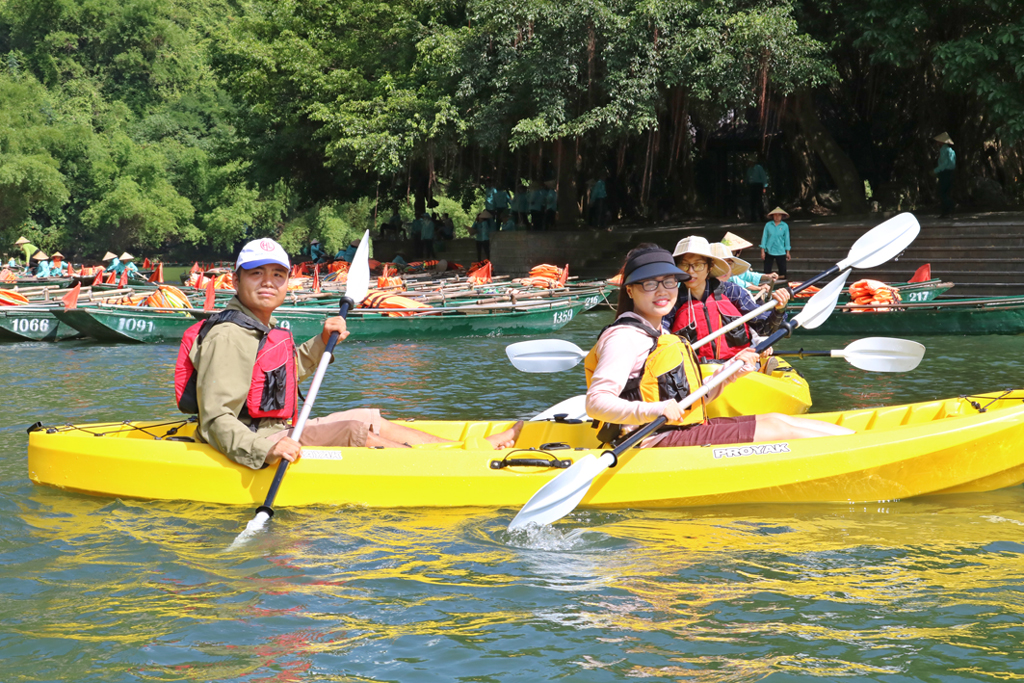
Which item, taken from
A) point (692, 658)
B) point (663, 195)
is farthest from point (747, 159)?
point (692, 658)

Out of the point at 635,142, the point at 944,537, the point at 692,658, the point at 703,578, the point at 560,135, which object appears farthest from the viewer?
the point at 635,142

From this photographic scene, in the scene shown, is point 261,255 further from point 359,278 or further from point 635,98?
point 635,98

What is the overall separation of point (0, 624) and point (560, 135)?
1511 centimetres

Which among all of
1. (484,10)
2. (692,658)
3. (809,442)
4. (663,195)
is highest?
(484,10)

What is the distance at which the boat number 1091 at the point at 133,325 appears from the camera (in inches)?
536

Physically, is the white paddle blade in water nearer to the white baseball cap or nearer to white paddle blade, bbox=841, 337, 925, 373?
the white baseball cap

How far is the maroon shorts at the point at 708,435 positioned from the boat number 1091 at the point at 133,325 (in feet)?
33.7

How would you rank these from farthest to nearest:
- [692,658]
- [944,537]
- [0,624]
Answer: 1. [944,537]
2. [0,624]
3. [692,658]

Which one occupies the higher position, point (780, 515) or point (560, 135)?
point (560, 135)

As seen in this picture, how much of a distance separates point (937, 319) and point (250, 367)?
1008 cm

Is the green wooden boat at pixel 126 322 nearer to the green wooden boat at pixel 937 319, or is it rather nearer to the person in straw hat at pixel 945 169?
the green wooden boat at pixel 937 319

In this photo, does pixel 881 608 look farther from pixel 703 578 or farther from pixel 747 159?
pixel 747 159

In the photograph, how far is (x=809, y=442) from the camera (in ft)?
16.9

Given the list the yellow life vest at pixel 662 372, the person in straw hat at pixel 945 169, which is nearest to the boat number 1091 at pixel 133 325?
the yellow life vest at pixel 662 372
